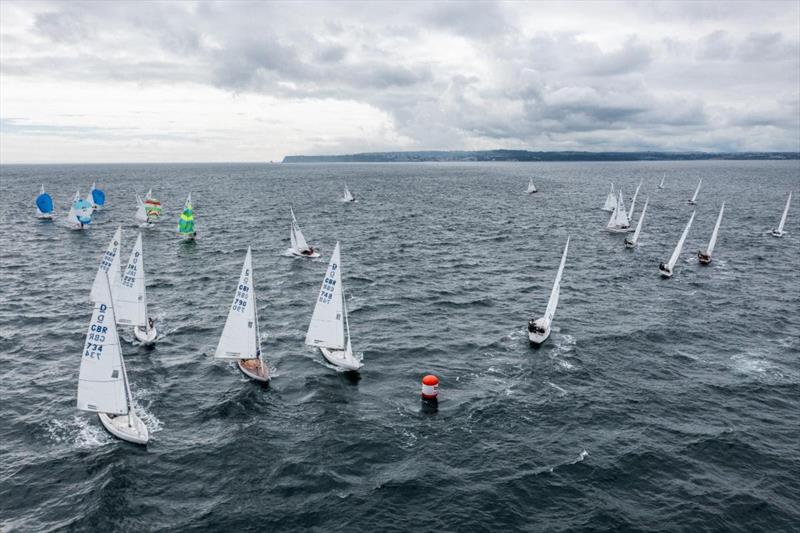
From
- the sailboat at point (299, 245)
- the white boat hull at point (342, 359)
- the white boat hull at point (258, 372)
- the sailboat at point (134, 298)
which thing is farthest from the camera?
the sailboat at point (299, 245)

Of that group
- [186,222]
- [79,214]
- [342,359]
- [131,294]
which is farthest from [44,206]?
[342,359]

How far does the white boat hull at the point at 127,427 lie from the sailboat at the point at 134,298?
1400 cm

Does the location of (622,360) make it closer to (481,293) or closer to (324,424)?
(481,293)

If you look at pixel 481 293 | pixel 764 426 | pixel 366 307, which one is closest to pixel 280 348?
pixel 366 307

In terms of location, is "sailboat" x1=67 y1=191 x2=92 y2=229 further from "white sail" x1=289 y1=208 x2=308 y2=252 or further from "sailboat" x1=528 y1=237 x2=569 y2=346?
"sailboat" x1=528 y1=237 x2=569 y2=346

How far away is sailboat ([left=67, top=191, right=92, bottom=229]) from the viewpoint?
10338cm

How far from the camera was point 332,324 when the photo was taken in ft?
143

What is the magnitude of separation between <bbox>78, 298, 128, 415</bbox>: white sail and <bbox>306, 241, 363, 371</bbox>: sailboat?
14855mm

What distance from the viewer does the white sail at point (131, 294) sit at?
4741 centimetres

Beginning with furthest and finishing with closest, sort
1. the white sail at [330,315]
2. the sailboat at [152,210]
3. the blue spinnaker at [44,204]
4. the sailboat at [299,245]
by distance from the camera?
1. the blue spinnaker at [44,204]
2. the sailboat at [152,210]
3. the sailboat at [299,245]
4. the white sail at [330,315]

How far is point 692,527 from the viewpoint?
2698 centimetres

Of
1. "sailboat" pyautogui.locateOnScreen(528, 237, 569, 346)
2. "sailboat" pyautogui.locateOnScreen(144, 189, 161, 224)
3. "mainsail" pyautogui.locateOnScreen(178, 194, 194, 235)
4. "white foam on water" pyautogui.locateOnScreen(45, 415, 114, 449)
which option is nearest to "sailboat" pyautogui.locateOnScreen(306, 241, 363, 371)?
"white foam on water" pyautogui.locateOnScreen(45, 415, 114, 449)

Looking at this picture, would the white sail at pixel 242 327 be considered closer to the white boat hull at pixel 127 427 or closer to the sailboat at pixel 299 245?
the white boat hull at pixel 127 427

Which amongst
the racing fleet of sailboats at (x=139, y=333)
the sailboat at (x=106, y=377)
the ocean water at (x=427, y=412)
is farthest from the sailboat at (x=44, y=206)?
the sailboat at (x=106, y=377)
